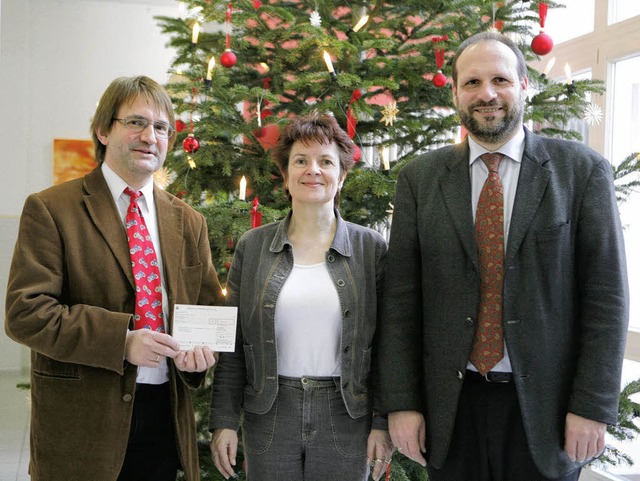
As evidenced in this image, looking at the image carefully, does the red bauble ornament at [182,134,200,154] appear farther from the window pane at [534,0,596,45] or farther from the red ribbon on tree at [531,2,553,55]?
the window pane at [534,0,596,45]

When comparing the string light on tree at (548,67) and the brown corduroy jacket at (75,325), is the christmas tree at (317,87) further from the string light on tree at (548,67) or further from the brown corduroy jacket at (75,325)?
the brown corduroy jacket at (75,325)

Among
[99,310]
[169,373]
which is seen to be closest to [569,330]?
[169,373]

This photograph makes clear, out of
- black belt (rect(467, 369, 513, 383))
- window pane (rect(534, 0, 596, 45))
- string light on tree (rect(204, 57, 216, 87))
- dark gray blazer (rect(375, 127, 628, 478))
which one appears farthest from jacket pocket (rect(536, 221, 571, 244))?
window pane (rect(534, 0, 596, 45))

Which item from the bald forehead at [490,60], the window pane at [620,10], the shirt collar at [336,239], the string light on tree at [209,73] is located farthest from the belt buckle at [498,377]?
the window pane at [620,10]

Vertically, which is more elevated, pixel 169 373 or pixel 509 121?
pixel 509 121

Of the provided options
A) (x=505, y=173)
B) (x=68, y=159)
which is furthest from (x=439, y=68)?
(x=68, y=159)

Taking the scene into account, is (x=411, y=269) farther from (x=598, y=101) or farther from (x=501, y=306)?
(x=598, y=101)

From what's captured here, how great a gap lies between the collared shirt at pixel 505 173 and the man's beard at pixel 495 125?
0.03 m

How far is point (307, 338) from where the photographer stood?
1860 mm

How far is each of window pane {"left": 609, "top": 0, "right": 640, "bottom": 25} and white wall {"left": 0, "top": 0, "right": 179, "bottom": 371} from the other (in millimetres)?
4360

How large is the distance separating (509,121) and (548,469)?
0.88 metres

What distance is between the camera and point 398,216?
1828 millimetres

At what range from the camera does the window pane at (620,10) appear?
3.47m

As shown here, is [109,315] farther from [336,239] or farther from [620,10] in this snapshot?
[620,10]
